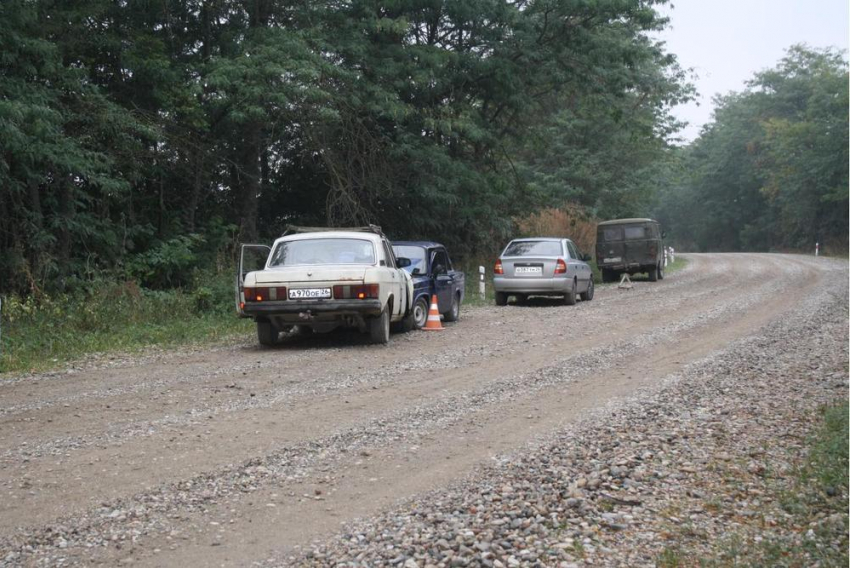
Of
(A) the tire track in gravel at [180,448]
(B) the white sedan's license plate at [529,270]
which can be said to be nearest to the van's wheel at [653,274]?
(B) the white sedan's license plate at [529,270]

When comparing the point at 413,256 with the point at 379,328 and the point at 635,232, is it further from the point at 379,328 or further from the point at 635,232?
the point at 635,232

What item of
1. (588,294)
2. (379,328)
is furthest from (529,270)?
(379,328)

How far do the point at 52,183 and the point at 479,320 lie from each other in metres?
8.82

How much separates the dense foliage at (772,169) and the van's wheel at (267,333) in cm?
3542

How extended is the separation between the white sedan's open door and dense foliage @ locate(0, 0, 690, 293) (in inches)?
26.2

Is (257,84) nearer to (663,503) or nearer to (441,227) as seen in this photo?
(441,227)

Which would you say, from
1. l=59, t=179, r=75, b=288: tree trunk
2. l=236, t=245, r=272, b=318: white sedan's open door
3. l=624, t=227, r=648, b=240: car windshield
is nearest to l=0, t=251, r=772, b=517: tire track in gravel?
l=236, t=245, r=272, b=318: white sedan's open door

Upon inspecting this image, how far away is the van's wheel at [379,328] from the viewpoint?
40.3ft

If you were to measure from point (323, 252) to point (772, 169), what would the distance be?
71661mm

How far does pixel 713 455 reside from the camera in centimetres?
602

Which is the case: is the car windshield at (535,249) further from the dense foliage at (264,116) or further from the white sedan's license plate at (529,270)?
the dense foliage at (264,116)

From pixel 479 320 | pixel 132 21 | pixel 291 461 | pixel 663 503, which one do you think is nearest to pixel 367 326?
pixel 479 320

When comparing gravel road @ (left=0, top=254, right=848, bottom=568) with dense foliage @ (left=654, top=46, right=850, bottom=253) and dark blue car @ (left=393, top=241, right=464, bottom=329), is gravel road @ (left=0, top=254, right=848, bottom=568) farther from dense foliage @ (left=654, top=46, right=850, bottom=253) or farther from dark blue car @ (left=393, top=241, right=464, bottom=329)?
dense foliage @ (left=654, top=46, right=850, bottom=253)

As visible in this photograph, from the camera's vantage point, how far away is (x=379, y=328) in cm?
1231
